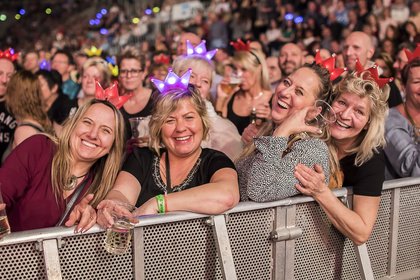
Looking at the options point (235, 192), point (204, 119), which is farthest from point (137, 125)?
point (235, 192)

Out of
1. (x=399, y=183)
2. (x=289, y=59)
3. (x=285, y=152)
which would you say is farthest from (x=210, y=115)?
(x=289, y=59)

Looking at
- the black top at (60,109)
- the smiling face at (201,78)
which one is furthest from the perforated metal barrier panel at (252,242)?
the black top at (60,109)

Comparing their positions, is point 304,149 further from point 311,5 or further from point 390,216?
point 311,5

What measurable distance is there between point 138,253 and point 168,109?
986mm

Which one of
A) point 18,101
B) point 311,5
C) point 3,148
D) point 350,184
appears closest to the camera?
point 350,184

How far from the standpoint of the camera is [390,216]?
11.4 feet

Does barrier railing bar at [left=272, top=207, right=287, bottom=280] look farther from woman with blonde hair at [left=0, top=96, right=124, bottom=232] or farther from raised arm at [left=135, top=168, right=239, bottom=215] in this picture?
woman with blonde hair at [left=0, top=96, right=124, bottom=232]

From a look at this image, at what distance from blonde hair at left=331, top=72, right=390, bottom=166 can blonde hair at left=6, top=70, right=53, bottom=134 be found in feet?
8.15

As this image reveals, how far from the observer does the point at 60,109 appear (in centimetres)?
679

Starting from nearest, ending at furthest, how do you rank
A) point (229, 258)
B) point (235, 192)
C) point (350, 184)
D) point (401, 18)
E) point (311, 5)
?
point (229, 258) → point (235, 192) → point (350, 184) → point (401, 18) → point (311, 5)

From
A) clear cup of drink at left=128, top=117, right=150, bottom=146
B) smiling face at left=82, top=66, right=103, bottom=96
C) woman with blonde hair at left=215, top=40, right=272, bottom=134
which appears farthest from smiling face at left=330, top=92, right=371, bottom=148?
smiling face at left=82, top=66, right=103, bottom=96

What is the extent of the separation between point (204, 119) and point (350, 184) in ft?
2.84

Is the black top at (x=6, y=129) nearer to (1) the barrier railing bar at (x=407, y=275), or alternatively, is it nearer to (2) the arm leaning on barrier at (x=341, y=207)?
(2) the arm leaning on barrier at (x=341, y=207)

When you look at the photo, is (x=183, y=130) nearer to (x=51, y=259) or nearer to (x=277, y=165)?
(x=277, y=165)
